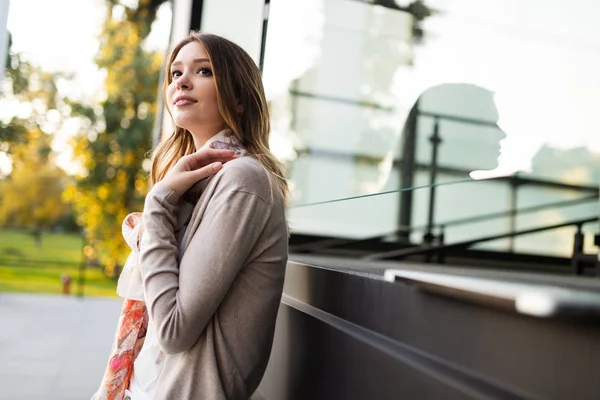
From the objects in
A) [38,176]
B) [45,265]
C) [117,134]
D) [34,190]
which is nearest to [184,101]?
[38,176]

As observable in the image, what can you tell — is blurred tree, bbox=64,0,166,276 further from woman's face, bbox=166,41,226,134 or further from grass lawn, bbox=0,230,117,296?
woman's face, bbox=166,41,226,134

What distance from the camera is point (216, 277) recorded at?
1172 millimetres

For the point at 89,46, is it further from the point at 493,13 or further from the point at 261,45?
the point at 493,13

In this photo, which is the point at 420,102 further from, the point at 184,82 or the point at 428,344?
the point at 428,344

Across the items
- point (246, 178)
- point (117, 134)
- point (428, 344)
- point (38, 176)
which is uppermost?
point (117, 134)

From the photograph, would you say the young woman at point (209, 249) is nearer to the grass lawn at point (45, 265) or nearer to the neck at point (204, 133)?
the neck at point (204, 133)

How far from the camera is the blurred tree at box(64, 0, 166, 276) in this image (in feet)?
29.5

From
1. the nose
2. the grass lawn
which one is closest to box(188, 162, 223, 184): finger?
the nose

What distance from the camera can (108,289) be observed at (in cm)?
988

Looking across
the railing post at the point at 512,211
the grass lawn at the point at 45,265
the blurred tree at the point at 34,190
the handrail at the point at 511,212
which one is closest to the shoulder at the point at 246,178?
the handrail at the point at 511,212

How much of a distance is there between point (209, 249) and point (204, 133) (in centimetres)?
41

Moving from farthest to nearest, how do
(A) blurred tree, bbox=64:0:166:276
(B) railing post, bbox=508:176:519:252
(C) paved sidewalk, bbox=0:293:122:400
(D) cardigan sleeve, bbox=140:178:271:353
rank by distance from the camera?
(A) blurred tree, bbox=64:0:166:276
(B) railing post, bbox=508:176:519:252
(C) paved sidewalk, bbox=0:293:122:400
(D) cardigan sleeve, bbox=140:178:271:353

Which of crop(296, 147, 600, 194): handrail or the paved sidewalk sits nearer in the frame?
crop(296, 147, 600, 194): handrail

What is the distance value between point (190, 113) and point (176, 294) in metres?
0.47
